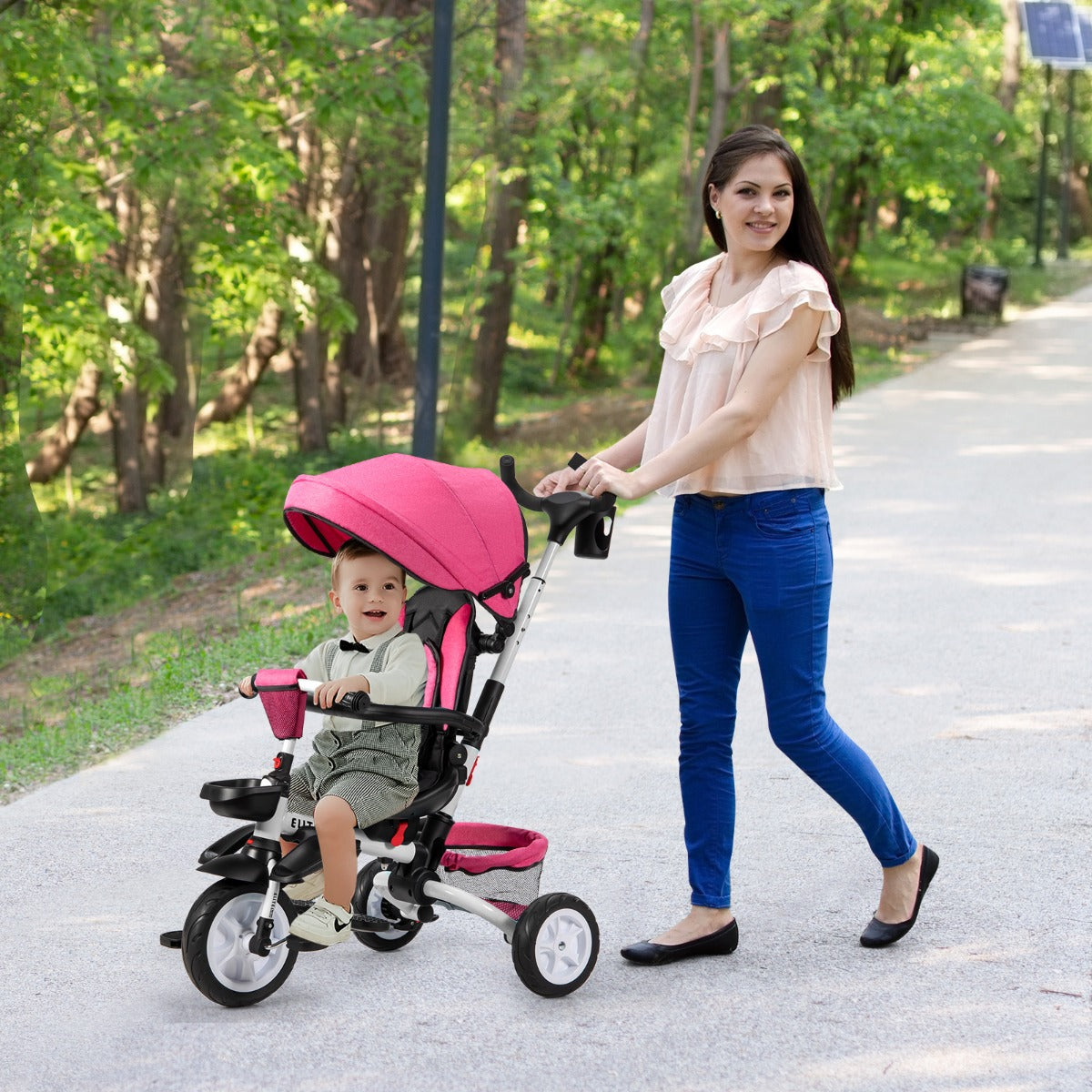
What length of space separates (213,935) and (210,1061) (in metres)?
0.28

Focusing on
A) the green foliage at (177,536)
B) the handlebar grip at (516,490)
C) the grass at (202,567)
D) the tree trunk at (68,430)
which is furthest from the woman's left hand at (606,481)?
the tree trunk at (68,430)

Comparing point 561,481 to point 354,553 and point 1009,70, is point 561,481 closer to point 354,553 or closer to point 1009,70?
point 354,553

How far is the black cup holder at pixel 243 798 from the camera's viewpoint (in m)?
3.41

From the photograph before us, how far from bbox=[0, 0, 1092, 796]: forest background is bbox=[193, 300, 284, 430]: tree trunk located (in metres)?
0.03

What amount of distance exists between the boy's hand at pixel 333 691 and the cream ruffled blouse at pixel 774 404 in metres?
0.94

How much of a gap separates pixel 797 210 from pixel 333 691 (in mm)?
1604

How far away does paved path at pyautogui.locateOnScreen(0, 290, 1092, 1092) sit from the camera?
11.0 ft

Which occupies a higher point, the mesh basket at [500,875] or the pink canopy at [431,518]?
the pink canopy at [431,518]

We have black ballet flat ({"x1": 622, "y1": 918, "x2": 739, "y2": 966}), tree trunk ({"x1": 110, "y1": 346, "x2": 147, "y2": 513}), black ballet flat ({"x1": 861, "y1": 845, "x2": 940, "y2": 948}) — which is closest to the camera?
black ballet flat ({"x1": 622, "y1": 918, "x2": 739, "y2": 966})

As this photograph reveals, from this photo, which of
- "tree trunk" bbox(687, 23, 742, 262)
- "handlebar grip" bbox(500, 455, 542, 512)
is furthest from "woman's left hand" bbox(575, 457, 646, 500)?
"tree trunk" bbox(687, 23, 742, 262)

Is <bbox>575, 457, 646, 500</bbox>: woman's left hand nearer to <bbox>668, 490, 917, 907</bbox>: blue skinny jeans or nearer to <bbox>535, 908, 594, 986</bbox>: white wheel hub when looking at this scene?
<bbox>668, 490, 917, 907</bbox>: blue skinny jeans

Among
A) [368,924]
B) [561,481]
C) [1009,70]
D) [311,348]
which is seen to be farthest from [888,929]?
[1009,70]

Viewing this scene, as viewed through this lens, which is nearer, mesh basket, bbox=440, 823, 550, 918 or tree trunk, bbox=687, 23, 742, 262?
mesh basket, bbox=440, 823, 550, 918

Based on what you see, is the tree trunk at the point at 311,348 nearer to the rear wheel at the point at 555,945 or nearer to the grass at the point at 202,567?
the grass at the point at 202,567
